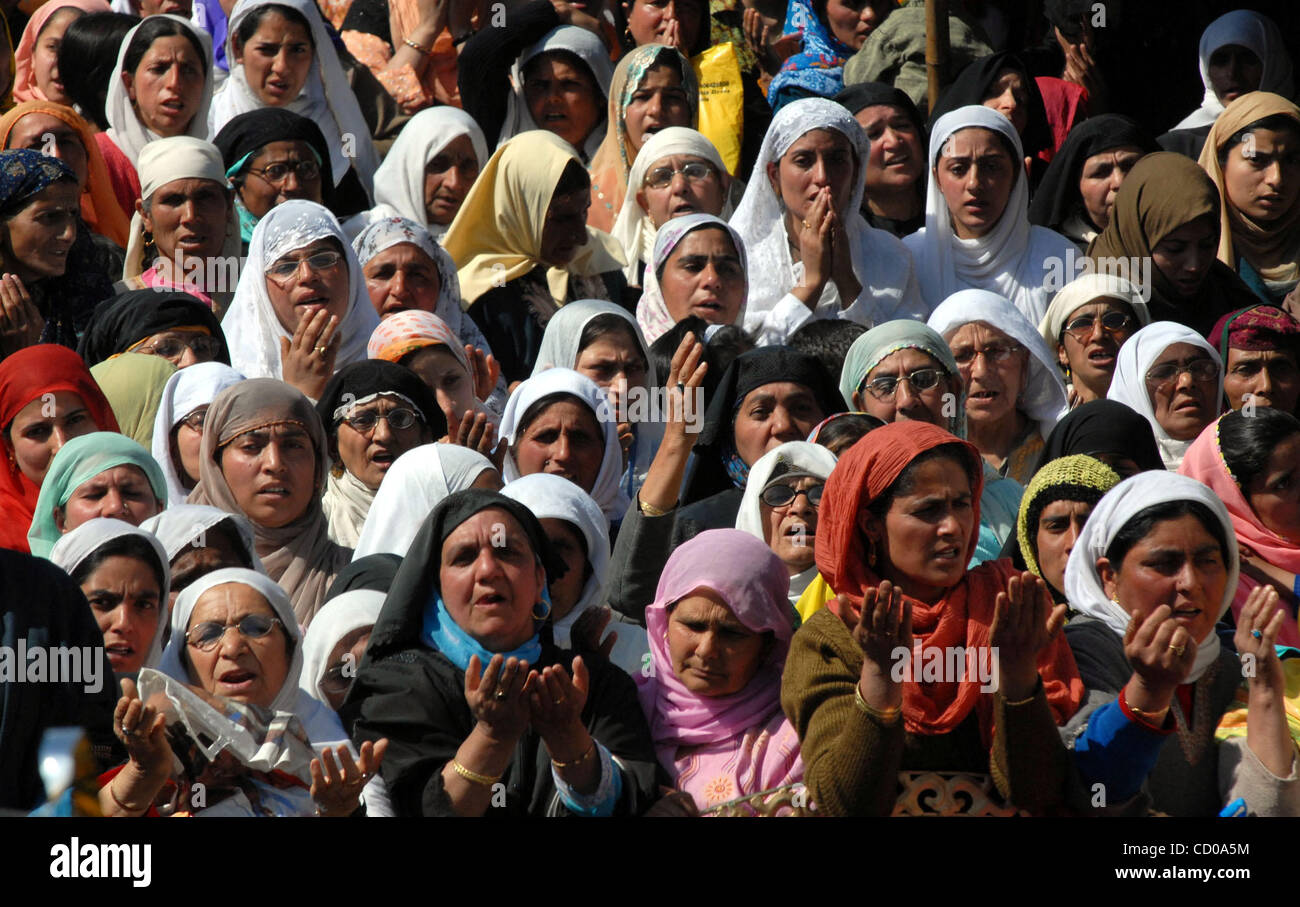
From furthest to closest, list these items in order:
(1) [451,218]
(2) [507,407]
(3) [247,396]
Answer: (1) [451,218] → (2) [507,407] → (3) [247,396]

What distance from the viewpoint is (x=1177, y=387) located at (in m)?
7.24

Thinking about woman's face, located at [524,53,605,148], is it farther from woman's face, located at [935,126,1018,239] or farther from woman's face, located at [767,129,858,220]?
woman's face, located at [935,126,1018,239]

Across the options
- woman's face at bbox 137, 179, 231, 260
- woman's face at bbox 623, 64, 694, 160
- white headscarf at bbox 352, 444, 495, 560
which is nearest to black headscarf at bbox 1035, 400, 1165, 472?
white headscarf at bbox 352, 444, 495, 560

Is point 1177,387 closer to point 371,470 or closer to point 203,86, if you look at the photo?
A: point 371,470

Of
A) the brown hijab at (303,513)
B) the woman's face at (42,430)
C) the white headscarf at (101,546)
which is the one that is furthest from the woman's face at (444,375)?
the white headscarf at (101,546)

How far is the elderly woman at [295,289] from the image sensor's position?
761cm

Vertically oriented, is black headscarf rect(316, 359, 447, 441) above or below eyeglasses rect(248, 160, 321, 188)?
below

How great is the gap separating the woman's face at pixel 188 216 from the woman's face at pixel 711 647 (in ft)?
11.1

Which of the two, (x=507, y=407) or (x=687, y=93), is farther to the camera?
(x=687, y=93)

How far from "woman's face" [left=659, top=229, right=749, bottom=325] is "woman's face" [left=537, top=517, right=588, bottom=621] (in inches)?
75.5

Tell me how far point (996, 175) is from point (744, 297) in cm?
Result: 115

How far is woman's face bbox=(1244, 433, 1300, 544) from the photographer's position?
621cm

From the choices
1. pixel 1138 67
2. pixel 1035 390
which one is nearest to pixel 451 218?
pixel 1035 390

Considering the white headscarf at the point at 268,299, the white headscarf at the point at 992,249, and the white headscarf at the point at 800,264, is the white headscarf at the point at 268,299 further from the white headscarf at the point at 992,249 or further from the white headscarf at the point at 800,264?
the white headscarf at the point at 992,249
